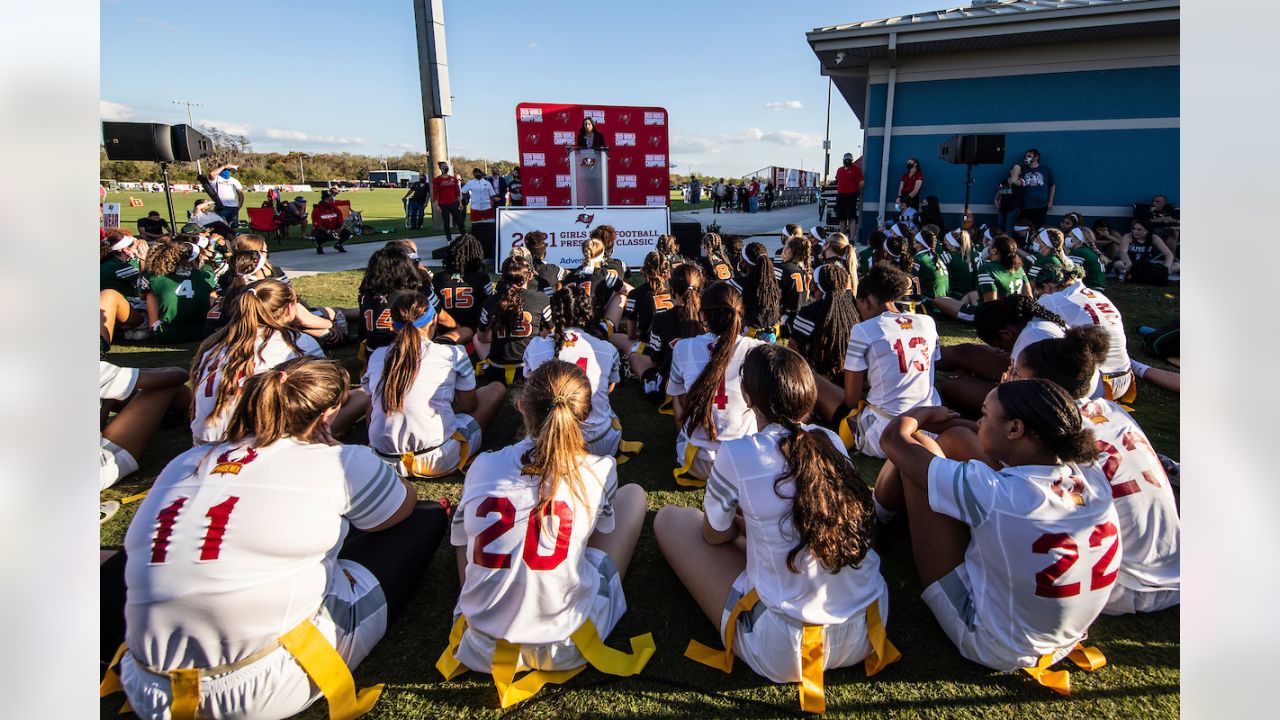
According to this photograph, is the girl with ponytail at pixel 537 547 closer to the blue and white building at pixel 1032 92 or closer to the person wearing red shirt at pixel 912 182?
the person wearing red shirt at pixel 912 182

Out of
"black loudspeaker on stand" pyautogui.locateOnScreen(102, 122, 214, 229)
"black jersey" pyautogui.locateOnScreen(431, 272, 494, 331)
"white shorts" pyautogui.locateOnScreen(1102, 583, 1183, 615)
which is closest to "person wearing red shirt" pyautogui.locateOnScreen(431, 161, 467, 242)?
"black loudspeaker on stand" pyautogui.locateOnScreen(102, 122, 214, 229)

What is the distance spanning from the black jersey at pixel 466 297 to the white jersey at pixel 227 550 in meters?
3.75

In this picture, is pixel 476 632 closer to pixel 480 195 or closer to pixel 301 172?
pixel 480 195

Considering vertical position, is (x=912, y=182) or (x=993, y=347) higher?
(x=912, y=182)

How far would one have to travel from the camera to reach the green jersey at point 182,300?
19.5 feet

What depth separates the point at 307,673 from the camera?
206 centimetres

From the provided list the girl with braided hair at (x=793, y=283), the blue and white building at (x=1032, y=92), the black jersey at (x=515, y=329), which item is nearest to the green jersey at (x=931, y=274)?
the girl with braided hair at (x=793, y=283)

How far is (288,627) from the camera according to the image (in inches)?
78.9

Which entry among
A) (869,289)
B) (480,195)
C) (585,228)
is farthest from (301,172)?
(869,289)

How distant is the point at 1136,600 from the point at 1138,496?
507 mm

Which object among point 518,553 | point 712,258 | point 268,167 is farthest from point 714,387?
point 268,167

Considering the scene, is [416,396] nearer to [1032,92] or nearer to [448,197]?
[448,197]

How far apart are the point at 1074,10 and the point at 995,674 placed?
40.1 ft

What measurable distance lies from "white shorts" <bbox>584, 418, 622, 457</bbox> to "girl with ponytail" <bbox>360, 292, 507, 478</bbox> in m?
0.77
